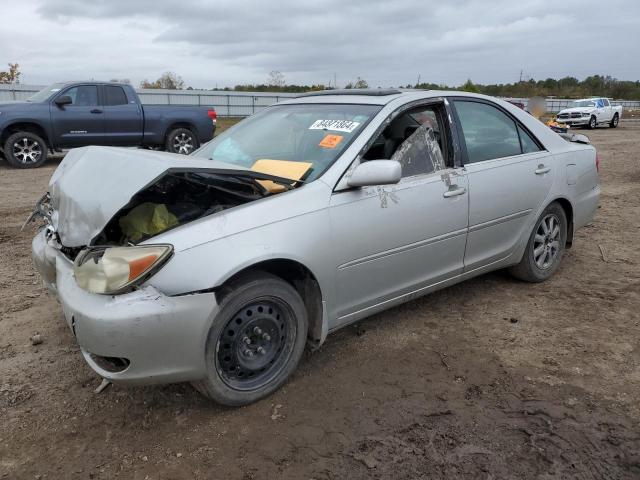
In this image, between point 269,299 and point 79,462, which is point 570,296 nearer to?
point 269,299

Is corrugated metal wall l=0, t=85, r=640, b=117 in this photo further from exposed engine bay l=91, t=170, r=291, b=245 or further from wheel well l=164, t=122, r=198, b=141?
exposed engine bay l=91, t=170, r=291, b=245

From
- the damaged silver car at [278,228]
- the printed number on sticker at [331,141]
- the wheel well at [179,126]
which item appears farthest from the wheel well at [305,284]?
the wheel well at [179,126]

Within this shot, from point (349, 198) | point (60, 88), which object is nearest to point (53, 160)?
point (60, 88)

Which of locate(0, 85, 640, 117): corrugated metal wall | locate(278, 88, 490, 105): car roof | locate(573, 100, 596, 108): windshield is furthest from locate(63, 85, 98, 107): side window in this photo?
locate(573, 100, 596, 108): windshield

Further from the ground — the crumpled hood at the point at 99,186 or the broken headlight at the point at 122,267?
the crumpled hood at the point at 99,186

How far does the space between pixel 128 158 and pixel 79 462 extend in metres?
1.58

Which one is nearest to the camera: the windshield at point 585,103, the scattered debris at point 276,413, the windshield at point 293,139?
the scattered debris at point 276,413

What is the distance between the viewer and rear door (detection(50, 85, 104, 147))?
37.5 feet

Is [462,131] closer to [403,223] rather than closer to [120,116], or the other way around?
[403,223]

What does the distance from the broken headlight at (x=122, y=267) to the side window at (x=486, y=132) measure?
239cm

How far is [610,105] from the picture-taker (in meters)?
28.2

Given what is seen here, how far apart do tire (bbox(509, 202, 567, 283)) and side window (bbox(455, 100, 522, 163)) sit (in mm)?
671

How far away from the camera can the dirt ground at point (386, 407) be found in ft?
8.07

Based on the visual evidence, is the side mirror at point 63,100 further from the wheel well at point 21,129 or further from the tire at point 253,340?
the tire at point 253,340
